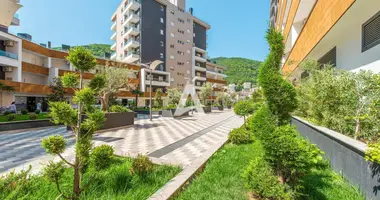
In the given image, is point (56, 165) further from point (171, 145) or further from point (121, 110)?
point (121, 110)

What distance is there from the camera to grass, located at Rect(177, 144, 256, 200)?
10.4 feet

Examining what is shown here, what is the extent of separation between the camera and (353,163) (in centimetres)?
335

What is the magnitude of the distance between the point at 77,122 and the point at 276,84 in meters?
3.34

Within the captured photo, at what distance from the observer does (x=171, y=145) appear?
25.5 feet

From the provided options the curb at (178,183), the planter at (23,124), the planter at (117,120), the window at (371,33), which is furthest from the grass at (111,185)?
the planter at (23,124)

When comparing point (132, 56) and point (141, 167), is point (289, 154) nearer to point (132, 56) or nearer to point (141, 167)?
point (141, 167)

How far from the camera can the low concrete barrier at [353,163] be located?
284 centimetres

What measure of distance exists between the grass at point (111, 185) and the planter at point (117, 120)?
7.36m

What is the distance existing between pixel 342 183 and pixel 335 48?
6.76m

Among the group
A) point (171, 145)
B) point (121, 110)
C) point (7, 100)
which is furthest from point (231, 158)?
point (7, 100)

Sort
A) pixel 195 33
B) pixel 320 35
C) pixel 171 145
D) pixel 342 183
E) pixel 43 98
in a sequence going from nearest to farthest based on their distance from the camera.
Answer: pixel 342 183 → pixel 320 35 → pixel 171 145 → pixel 43 98 → pixel 195 33

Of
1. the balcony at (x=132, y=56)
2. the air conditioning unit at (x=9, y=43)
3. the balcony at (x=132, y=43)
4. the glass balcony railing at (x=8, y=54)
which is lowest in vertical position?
the glass balcony railing at (x=8, y=54)

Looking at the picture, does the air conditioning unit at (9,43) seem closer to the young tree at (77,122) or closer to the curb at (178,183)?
the young tree at (77,122)

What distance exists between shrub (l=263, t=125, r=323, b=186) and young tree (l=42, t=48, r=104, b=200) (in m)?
2.75
